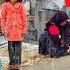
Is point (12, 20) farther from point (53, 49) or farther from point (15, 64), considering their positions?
point (53, 49)

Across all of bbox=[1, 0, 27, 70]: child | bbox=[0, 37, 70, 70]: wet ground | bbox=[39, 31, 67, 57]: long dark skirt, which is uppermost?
bbox=[1, 0, 27, 70]: child

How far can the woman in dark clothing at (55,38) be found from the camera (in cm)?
779

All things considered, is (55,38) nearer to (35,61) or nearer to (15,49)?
(35,61)

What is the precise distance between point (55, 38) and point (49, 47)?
23cm

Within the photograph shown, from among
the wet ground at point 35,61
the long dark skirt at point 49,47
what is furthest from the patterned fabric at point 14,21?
the long dark skirt at point 49,47

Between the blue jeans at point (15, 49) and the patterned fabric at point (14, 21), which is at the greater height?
the patterned fabric at point (14, 21)

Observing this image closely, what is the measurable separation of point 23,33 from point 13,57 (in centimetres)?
47

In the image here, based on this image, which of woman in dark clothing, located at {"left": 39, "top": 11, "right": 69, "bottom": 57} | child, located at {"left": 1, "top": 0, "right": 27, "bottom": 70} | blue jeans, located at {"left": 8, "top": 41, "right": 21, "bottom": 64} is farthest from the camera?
woman in dark clothing, located at {"left": 39, "top": 11, "right": 69, "bottom": 57}

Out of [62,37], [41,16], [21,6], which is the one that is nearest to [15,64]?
[21,6]

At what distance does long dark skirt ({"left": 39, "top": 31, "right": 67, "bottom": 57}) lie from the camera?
25.6 ft

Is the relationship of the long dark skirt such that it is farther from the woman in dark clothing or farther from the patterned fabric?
the patterned fabric

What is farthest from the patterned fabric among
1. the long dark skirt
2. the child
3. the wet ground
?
the long dark skirt

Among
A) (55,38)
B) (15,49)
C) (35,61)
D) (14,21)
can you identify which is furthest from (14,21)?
(55,38)

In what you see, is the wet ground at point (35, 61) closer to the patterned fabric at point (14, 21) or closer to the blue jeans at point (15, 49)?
the blue jeans at point (15, 49)
